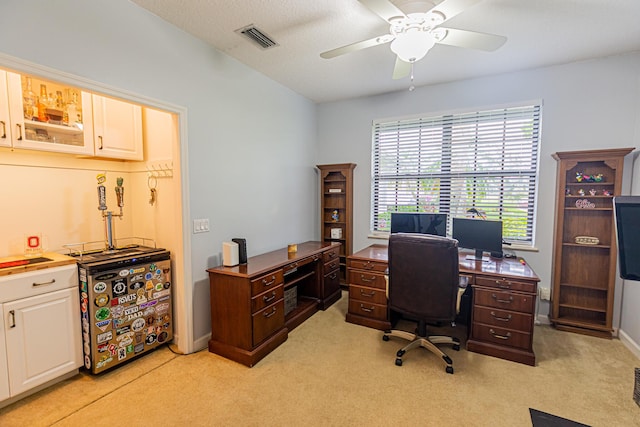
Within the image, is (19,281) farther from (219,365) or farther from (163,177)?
(219,365)

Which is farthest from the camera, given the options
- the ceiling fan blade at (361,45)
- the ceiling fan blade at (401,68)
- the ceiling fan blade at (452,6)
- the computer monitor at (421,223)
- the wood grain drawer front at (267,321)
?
the computer monitor at (421,223)

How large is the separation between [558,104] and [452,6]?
2.29 meters

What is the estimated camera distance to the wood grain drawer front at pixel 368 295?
119 inches

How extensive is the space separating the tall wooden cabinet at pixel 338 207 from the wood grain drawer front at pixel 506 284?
191 cm

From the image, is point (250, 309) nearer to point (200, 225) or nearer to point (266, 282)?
point (266, 282)

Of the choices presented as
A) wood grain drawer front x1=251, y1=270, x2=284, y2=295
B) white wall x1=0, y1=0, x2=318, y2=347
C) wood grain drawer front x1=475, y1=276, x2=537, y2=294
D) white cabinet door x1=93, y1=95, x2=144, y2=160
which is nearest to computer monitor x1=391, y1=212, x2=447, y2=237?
wood grain drawer front x1=475, y1=276, x2=537, y2=294

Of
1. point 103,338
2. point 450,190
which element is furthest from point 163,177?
point 450,190

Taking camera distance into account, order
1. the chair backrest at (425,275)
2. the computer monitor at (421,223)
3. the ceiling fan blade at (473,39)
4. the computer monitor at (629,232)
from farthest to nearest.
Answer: the computer monitor at (421,223) → the chair backrest at (425,275) → the ceiling fan blade at (473,39) → the computer monitor at (629,232)

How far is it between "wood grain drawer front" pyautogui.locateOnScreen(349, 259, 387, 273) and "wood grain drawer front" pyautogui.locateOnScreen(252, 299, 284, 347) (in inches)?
34.8

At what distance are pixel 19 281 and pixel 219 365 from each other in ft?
4.92

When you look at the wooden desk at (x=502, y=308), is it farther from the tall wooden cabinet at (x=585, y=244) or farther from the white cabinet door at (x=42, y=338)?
the white cabinet door at (x=42, y=338)

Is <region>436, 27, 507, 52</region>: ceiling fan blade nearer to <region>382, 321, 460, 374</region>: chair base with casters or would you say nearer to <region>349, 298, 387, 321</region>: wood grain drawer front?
<region>382, 321, 460, 374</region>: chair base with casters

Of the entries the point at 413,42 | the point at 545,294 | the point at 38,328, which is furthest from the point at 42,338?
the point at 545,294

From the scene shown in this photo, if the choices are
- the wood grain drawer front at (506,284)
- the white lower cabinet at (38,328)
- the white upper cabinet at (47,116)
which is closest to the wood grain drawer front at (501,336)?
the wood grain drawer front at (506,284)
